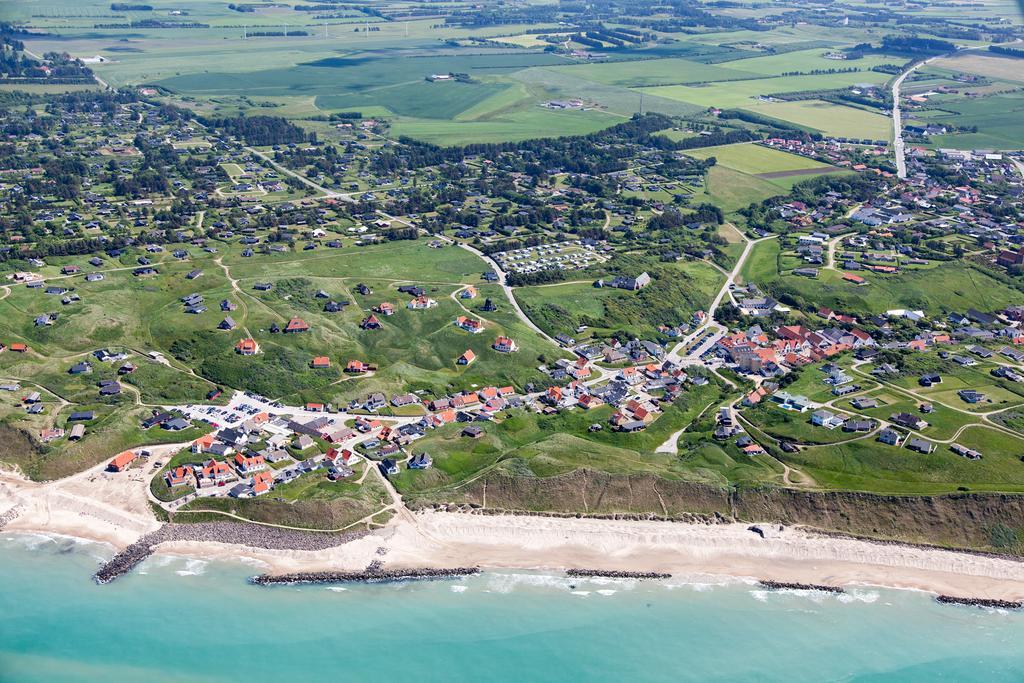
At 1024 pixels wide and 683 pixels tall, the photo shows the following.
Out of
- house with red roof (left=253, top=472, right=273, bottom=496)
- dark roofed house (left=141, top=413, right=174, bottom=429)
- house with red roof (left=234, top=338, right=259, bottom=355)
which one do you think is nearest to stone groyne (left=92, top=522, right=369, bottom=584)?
house with red roof (left=253, top=472, right=273, bottom=496)

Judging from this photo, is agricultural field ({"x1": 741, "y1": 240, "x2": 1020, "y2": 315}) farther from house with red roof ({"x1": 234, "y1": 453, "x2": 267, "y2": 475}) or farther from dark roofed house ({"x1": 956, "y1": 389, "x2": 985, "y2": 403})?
house with red roof ({"x1": 234, "y1": 453, "x2": 267, "y2": 475})

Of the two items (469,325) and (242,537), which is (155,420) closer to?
(242,537)

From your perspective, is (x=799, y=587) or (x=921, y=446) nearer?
(x=799, y=587)

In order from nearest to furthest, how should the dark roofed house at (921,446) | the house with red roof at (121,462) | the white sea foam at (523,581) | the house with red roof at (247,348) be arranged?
the white sea foam at (523,581) < the house with red roof at (121,462) < the dark roofed house at (921,446) < the house with red roof at (247,348)

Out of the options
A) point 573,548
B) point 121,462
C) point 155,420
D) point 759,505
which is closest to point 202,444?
point 121,462

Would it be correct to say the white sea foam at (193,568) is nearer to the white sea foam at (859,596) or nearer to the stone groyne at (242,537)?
the stone groyne at (242,537)

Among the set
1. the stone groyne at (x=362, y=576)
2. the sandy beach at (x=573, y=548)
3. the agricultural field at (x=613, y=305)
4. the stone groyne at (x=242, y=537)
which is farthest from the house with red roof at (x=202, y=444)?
the agricultural field at (x=613, y=305)
